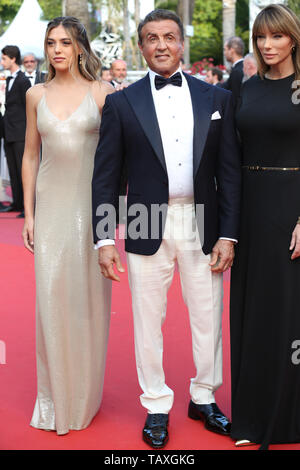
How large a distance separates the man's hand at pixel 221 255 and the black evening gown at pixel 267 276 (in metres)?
0.07

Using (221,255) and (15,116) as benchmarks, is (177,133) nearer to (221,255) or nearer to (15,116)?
(221,255)

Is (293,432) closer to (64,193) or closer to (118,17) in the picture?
(64,193)

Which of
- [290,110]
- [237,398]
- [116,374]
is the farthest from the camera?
[116,374]

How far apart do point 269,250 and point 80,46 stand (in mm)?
1332

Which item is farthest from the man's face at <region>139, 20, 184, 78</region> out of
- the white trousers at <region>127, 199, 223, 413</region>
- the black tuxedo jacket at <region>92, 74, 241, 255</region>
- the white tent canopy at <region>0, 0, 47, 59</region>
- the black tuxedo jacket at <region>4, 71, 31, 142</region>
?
the white tent canopy at <region>0, 0, 47, 59</region>

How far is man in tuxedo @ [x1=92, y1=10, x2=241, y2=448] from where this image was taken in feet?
10.9

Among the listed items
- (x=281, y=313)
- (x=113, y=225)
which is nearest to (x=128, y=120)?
(x=113, y=225)

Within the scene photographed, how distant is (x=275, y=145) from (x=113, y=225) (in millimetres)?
825

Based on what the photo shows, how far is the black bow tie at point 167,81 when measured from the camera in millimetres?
3342

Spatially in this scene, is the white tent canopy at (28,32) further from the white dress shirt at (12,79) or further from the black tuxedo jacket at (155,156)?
the black tuxedo jacket at (155,156)

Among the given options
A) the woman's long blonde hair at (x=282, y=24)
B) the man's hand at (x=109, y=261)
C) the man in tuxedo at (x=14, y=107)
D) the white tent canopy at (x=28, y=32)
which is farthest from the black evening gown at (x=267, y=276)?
the white tent canopy at (x=28, y=32)

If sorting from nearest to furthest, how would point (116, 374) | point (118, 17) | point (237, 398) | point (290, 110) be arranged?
point (290, 110)
point (237, 398)
point (116, 374)
point (118, 17)

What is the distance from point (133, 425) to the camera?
3682 mm

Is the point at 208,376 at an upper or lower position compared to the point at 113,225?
lower
